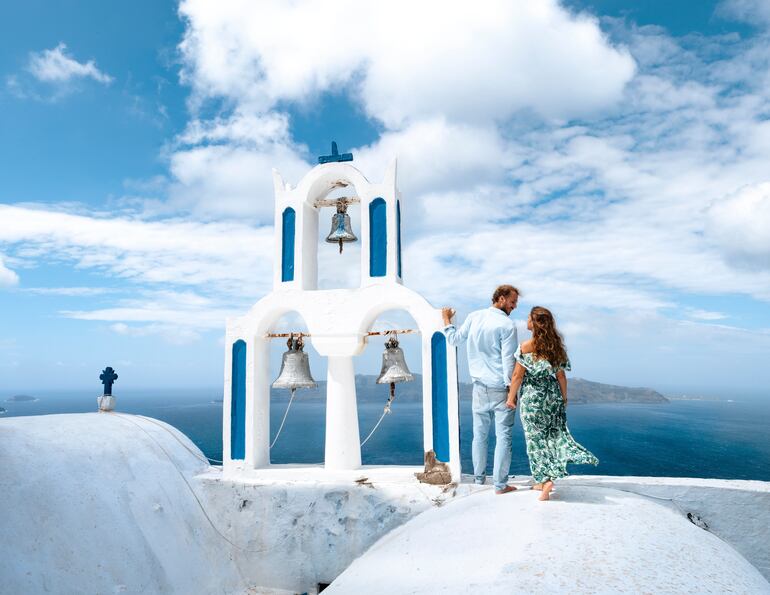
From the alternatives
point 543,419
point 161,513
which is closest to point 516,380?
point 543,419

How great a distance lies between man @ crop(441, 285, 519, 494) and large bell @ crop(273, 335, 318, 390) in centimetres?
217

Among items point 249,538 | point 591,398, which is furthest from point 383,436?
point 591,398

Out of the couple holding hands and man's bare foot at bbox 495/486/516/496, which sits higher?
the couple holding hands

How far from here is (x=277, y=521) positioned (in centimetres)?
538

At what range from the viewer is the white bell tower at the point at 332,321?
533 cm

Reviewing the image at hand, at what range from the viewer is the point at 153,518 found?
186 inches

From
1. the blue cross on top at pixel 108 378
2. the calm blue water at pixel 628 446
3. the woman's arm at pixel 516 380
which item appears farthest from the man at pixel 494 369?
the calm blue water at pixel 628 446

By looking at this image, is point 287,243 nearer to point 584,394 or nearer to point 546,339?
point 546,339

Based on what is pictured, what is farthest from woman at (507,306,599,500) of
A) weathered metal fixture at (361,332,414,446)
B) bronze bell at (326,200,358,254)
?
bronze bell at (326,200,358,254)

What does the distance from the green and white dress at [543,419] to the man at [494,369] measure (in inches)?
12.5

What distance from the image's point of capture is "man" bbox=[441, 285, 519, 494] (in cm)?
432

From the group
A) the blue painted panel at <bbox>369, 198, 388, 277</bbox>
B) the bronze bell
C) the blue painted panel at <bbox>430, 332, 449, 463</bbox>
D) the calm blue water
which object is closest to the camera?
the blue painted panel at <bbox>430, 332, 449, 463</bbox>

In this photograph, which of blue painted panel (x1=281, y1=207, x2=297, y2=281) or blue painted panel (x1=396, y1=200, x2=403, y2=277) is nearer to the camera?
blue painted panel (x1=396, y1=200, x2=403, y2=277)

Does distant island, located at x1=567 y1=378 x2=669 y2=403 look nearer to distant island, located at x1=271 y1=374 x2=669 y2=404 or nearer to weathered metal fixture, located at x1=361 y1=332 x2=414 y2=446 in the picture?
distant island, located at x1=271 y1=374 x2=669 y2=404
